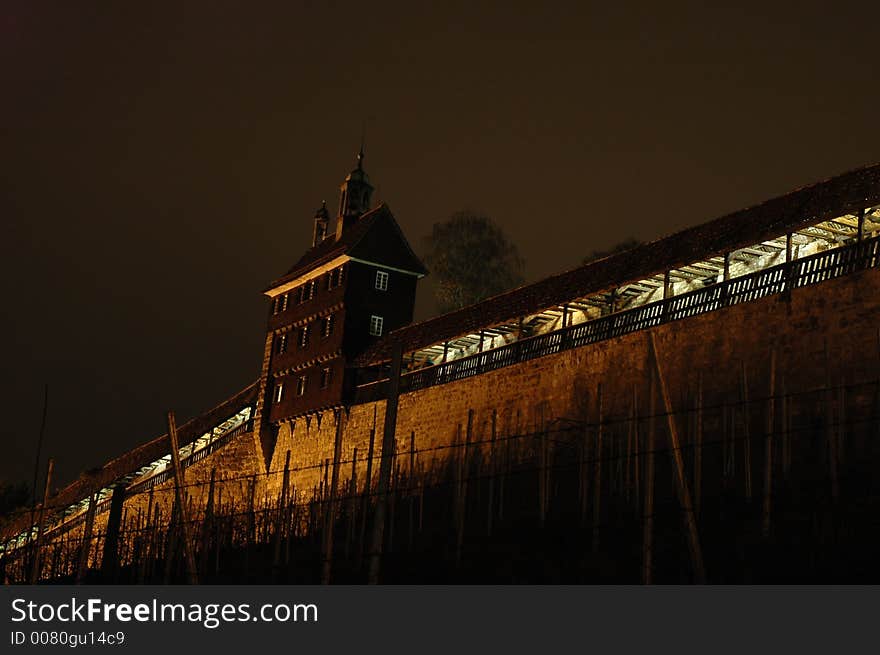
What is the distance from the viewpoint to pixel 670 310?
21.0m

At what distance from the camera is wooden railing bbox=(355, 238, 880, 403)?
18062 millimetres

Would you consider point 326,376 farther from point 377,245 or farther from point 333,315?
point 377,245

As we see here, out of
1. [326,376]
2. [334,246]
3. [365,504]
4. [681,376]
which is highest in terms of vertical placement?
[334,246]

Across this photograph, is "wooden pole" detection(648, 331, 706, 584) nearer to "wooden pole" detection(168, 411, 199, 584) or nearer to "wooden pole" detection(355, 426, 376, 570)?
"wooden pole" detection(355, 426, 376, 570)

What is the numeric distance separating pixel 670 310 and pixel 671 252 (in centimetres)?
168

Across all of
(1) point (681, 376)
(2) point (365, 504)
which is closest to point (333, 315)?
(1) point (681, 376)

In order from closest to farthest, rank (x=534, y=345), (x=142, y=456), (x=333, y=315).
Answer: (x=534, y=345), (x=333, y=315), (x=142, y=456)

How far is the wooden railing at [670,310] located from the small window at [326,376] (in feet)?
14.4

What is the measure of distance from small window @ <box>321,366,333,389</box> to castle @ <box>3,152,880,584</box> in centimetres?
7

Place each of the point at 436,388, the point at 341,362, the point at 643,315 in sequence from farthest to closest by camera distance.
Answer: the point at 341,362 → the point at 436,388 → the point at 643,315

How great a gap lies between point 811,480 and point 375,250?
2087 cm

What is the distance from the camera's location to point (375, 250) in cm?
3459
